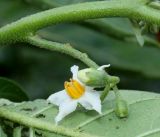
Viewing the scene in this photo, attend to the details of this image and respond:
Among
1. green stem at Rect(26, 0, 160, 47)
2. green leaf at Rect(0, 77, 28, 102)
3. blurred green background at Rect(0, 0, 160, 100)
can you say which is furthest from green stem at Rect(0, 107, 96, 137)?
blurred green background at Rect(0, 0, 160, 100)

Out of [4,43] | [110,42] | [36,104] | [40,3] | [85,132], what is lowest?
[85,132]

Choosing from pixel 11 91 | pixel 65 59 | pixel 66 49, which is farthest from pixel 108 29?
pixel 65 59

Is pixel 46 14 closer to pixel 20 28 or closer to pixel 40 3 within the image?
pixel 20 28

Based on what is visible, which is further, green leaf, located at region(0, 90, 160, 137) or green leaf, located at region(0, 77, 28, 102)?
green leaf, located at region(0, 77, 28, 102)

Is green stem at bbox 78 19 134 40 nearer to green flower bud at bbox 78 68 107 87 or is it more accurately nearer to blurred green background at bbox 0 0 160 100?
blurred green background at bbox 0 0 160 100

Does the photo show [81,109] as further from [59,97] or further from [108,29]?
[108,29]

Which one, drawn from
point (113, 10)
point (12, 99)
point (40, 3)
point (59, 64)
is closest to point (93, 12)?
point (113, 10)
